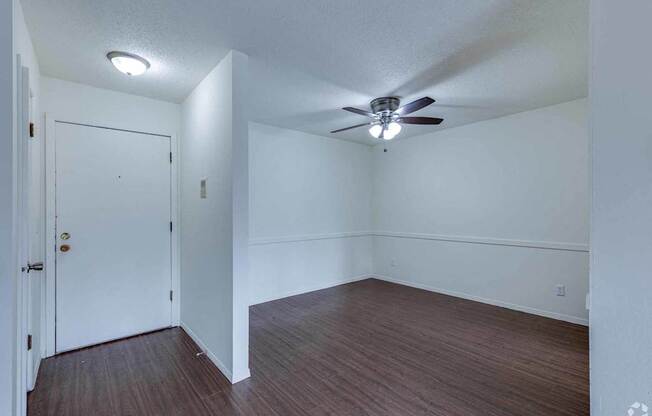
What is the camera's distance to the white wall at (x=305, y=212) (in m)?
4.16

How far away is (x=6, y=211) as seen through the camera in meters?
1.37

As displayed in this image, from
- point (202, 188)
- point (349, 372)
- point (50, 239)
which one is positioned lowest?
point (349, 372)

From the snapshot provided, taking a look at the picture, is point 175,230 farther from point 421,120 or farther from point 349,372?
point 421,120

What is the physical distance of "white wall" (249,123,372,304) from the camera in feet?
13.6

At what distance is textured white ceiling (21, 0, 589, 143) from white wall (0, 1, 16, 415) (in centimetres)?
57

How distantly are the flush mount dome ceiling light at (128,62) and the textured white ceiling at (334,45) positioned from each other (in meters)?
0.06

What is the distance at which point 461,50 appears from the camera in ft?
7.36

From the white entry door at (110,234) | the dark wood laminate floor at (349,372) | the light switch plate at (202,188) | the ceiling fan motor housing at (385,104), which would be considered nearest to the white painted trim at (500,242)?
the dark wood laminate floor at (349,372)

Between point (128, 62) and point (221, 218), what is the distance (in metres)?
1.40

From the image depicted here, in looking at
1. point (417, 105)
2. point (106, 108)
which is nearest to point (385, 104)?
point (417, 105)

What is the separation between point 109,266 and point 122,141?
126 centimetres

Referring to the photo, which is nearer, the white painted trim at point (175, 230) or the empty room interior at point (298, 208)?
the empty room interior at point (298, 208)

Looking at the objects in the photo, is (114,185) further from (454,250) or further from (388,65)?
(454,250)

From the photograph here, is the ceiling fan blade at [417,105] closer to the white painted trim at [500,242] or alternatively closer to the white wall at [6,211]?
the white painted trim at [500,242]
